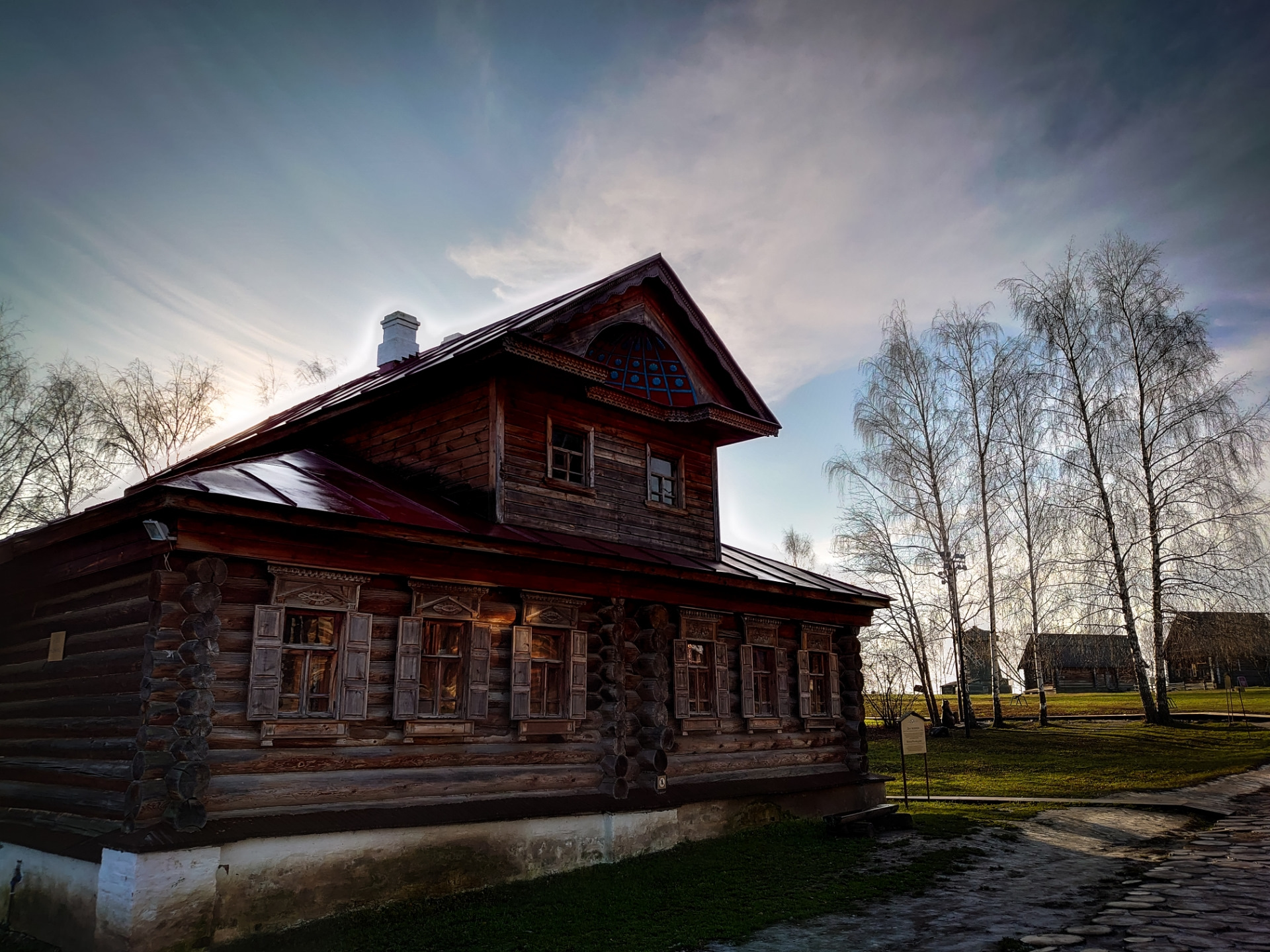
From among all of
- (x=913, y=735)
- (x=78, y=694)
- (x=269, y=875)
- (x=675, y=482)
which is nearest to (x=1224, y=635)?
(x=913, y=735)

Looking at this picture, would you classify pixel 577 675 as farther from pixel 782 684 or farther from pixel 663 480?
pixel 782 684

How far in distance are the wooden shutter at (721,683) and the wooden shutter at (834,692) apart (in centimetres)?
318

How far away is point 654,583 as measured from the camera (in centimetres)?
1347

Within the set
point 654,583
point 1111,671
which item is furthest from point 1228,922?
point 1111,671

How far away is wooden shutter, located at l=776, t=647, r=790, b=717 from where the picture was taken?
52.1 feet

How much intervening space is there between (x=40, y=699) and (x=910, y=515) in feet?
85.4

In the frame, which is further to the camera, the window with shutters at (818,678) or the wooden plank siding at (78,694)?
the window with shutters at (818,678)

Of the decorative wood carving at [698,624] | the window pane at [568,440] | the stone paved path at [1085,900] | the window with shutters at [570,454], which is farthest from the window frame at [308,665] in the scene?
the decorative wood carving at [698,624]

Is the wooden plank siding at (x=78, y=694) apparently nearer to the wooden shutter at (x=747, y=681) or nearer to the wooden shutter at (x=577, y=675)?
the wooden shutter at (x=577, y=675)

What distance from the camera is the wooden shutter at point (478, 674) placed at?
1095 centimetres

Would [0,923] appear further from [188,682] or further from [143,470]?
[143,470]

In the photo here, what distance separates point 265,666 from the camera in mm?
9102

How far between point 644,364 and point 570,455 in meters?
2.77

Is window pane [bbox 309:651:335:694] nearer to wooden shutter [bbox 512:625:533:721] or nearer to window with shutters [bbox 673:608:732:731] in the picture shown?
wooden shutter [bbox 512:625:533:721]
